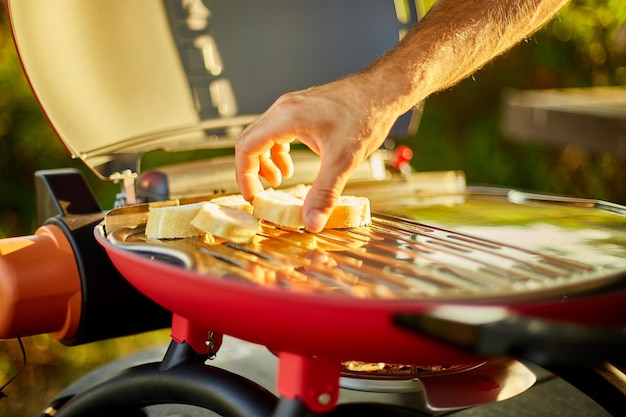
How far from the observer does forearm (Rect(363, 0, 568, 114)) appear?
106cm

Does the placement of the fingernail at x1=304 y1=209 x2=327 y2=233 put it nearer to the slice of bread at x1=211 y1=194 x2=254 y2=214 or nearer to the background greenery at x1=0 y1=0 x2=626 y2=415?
the slice of bread at x1=211 y1=194 x2=254 y2=214

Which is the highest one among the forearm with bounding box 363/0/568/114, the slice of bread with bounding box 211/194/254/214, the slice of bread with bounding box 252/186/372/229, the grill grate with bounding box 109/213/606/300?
the forearm with bounding box 363/0/568/114

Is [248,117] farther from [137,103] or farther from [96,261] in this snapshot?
[96,261]

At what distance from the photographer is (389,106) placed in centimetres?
103

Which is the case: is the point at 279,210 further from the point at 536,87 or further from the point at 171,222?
the point at 536,87

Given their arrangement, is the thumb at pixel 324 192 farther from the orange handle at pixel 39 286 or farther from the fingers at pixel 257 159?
the orange handle at pixel 39 286

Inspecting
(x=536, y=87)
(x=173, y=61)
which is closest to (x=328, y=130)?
(x=173, y=61)

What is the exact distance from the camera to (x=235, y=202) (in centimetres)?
118

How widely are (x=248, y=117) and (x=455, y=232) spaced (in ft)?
2.13

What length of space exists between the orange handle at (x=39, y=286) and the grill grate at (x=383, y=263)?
0.16 meters

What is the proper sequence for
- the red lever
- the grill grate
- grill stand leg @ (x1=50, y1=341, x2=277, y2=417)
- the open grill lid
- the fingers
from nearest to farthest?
the grill grate, grill stand leg @ (x1=50, y1=341, x2=277, y2=417), the fingers, the open grill lid, the red lever

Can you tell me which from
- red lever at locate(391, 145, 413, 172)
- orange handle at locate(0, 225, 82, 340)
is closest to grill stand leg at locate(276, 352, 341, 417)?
orange handle at locate(0, 225, 82, 340)

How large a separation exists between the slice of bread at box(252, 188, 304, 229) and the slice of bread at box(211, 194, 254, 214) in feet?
0.10

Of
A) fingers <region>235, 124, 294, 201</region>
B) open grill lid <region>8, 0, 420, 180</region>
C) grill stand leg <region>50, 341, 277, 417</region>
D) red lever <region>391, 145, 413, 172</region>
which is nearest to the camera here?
grill stand leg <region>50, 341, 277, 417</region>
